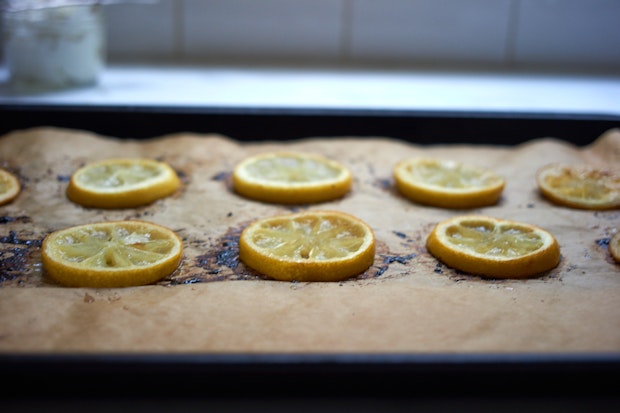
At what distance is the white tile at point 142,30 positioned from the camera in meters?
3.53

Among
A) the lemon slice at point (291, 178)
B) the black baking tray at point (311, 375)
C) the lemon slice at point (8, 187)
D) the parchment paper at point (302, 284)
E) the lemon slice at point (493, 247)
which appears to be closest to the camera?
the black baking tray at point (311, 375)

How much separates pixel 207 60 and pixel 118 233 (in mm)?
1898

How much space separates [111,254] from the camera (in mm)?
1759

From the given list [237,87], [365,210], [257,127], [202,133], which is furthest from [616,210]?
[237,87]

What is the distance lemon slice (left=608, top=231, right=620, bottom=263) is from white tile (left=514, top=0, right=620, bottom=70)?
196 centimetres

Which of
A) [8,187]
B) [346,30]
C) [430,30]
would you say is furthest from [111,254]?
[430,30]

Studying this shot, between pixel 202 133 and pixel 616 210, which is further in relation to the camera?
pixel 202 133

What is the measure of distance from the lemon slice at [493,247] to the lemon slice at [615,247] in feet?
0.44

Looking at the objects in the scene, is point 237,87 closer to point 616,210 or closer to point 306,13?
point 306,13

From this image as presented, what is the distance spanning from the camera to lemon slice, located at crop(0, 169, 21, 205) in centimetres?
210

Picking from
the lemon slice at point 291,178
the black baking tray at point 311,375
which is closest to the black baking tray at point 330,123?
the lemon slice at point 291,178

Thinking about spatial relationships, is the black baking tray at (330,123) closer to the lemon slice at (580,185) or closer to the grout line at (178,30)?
the lemon slice at (580,185)

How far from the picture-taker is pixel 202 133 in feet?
8.41

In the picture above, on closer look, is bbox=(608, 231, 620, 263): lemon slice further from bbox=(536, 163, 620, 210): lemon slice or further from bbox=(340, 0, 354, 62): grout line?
bbox=(340, 0, 354, 62): grout line
